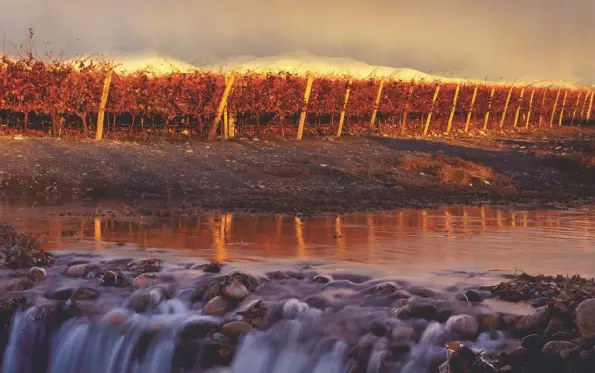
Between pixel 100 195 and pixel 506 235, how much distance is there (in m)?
9.59

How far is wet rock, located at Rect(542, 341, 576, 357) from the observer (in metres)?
6.93

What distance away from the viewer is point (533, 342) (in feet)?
23.7

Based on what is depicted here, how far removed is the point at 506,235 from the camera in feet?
47.7

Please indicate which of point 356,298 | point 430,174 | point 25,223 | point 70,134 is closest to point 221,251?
point 356,298

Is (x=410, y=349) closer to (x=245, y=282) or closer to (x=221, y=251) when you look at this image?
(x=245, y=282)

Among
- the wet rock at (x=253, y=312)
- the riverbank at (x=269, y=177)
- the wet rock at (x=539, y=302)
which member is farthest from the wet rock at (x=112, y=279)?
the riverbank at (x=269, y=177)

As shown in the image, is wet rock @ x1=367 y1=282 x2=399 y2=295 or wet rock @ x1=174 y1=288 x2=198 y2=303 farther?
wet rock @ x1=174 y1=288 x2=198 y2=303

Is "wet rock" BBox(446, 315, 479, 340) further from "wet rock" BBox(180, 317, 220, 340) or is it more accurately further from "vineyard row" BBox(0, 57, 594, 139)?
"vineyard row" BBox(0, 57, 594, 139)

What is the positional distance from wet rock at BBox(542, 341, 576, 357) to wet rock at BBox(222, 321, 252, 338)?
2.86m

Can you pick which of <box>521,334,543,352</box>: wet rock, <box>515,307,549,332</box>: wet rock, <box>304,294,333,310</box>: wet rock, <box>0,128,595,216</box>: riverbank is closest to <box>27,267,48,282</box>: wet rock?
<box>304,294,333,310</box>: wet rock

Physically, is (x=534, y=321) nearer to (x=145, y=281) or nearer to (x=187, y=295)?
(x=187, y=295)

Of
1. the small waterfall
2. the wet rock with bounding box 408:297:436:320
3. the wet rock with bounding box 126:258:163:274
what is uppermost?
the wet rock with bounding box 408:297:436:320

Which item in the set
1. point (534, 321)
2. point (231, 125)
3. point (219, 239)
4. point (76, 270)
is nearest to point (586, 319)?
point (534, 321)

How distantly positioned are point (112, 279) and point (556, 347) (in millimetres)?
5188
